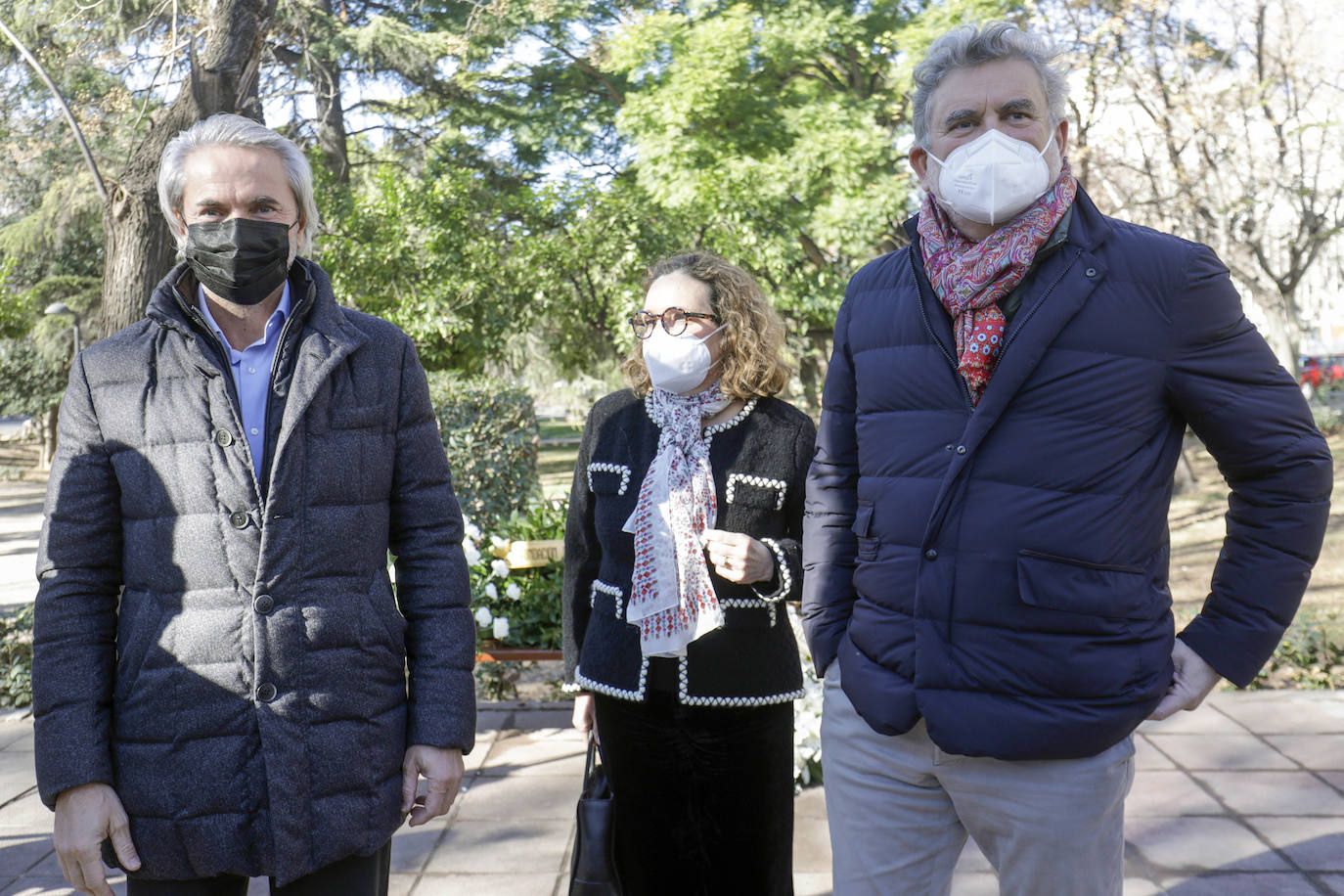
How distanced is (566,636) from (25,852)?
7.75 feet

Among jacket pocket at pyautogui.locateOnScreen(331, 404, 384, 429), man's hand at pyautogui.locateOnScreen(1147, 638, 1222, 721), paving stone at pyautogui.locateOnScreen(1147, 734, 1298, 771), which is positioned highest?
jacket pocket at pyautogui.locateOnScreen(331, 404, 384, 429)

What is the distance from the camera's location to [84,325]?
22.2 meters

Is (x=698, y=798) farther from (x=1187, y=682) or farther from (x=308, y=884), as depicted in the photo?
(x=1187, y=682)

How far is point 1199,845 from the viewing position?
3.67 metres

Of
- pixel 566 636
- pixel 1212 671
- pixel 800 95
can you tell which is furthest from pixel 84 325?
pixel 1212 671

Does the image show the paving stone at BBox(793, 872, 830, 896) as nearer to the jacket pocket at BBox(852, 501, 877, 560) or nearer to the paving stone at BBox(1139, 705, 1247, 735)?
the jacket pocket at BBox(852, 501, 877, 560)

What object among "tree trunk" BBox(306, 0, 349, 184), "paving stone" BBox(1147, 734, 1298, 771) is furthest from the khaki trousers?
"tree trunk" BBox(306, 0, 349, 184)

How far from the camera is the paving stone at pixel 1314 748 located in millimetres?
4413

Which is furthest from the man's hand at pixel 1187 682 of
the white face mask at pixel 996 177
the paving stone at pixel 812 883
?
the paving stone at pixel 812 883

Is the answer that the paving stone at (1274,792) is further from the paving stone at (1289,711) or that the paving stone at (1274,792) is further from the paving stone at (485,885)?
the paving stone at (485,885)

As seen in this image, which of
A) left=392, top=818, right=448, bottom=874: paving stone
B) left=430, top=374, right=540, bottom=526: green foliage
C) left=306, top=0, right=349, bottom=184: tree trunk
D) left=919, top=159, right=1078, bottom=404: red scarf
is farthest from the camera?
left=306, top=0, right=349, bottom=184: tree trunk

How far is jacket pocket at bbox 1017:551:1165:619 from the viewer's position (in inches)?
69.0

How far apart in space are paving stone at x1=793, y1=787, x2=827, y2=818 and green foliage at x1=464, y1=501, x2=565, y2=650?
5.36 feet

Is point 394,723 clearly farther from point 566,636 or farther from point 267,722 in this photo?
point 566,636
